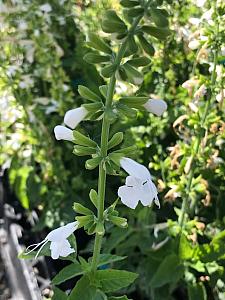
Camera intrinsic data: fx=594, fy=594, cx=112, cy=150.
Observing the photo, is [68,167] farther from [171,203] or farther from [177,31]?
[177,31]

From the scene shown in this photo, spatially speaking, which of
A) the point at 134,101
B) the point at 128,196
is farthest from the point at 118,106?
the point at 128,196

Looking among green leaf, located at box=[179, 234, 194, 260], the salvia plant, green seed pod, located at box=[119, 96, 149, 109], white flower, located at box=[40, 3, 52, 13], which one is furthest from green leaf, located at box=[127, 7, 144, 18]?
white flower, located at box=[40, 3, 52, 13]

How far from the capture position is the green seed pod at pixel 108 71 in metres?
0.81

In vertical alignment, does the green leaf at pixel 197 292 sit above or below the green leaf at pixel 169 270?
below

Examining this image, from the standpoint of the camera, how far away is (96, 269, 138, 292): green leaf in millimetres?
1010

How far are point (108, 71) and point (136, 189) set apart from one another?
0.56ft

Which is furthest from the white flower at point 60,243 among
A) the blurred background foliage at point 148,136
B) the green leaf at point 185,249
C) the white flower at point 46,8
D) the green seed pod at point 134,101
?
the white flower at point 46,8

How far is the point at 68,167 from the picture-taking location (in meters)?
1.99

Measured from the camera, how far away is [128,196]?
83cm

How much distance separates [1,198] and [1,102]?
557mm

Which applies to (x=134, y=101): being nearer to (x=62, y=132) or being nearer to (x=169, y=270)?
(x=62, y=132)

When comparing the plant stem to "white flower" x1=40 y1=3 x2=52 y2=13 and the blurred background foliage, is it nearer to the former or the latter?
the blurred background foliage

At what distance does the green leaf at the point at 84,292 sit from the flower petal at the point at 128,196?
24 centimetres

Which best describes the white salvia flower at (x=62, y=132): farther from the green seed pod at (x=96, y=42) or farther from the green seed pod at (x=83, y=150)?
the green seed pod at (x=96, y=42)
